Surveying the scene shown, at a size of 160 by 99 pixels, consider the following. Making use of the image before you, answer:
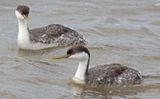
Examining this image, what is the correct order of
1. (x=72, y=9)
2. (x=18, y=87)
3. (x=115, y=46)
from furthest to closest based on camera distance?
(x=72, y=9) → (x=115, y=46) → (x=18, y=87)

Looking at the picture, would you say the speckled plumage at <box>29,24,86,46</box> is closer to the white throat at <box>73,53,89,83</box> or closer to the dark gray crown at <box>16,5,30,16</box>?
the dark gray crown at <box>16,5,30,16</box>

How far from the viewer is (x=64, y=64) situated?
1628 cm

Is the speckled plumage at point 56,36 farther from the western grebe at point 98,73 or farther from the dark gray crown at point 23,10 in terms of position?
the western grebe at point 98,73

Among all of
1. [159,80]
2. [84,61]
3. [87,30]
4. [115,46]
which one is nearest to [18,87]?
[84,61]

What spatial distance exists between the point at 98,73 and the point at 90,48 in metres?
2.86

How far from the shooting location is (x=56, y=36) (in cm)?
1856

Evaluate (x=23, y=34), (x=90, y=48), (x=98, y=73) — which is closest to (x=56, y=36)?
(x=23, y=34)

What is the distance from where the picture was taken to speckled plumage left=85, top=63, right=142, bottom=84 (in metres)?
15.1

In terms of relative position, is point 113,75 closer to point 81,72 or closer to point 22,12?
point 81,72

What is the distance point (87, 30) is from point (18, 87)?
5.86 m

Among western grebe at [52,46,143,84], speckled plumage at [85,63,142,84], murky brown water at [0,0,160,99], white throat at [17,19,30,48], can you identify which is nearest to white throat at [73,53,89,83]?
western grebe at [52,46,143,84]

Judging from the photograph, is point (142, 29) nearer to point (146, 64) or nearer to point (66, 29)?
point (66, 29)

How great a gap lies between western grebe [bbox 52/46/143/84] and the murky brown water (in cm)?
20

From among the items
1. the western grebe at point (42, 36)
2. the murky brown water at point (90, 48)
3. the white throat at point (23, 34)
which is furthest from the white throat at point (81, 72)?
the white throat at point (23, 34)
